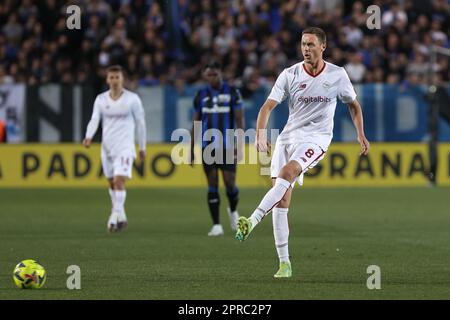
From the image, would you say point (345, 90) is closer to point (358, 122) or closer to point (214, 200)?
point (358, 122)

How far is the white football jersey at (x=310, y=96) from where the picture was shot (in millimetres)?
9984

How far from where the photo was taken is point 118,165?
15.1 m

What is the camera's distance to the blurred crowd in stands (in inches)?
956

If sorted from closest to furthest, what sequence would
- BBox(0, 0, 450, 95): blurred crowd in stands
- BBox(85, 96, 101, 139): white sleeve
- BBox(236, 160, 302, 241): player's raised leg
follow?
BBox(236, 160, 302, 241): player's raised leg
BBox(85, 96, 101, 139): white sleeve
BBox(0, 0, 450, 95): blurred crowd in stands

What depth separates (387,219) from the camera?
16.7 meters

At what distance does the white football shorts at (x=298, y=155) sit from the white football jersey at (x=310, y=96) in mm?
52

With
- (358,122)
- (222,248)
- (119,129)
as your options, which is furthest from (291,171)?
(119,129)

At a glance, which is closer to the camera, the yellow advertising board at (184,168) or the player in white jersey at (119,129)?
the player in white jersey at (119,129)

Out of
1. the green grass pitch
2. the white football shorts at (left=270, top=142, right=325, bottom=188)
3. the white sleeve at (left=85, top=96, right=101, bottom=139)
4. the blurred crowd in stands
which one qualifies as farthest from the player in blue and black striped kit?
the blurred crowd in stands

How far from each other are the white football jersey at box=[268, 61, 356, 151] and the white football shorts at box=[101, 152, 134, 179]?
212 inches

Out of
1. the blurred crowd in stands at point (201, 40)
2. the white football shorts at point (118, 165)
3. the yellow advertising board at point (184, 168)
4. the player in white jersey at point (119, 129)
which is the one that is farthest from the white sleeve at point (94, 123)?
the blurred crowd in stands at point (201, 40)

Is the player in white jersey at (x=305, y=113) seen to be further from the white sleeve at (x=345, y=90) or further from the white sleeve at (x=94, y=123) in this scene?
the white sleeve at (x=94, y=123)

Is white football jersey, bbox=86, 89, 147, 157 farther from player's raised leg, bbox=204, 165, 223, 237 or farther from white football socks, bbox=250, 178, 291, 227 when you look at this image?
white football socks, bbox=250, 178, 291, 227
